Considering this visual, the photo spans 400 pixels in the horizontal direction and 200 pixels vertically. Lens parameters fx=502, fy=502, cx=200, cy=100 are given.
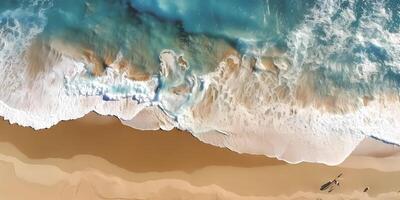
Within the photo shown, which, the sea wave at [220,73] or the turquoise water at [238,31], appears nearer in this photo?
the sea wave at [220,73]

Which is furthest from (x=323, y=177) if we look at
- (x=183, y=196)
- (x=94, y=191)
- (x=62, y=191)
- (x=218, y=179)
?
(x=62, y=191)

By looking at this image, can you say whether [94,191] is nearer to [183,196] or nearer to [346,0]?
[183,196]

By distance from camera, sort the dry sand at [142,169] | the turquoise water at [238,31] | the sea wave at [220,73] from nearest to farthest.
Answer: the dry sand at [142,169] → the sea wave at [220,73] → the turquoise water at [238,31]

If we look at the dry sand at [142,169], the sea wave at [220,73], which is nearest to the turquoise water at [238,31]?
the sea wave at [220,73]

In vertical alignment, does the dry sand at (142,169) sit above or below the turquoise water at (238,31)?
below

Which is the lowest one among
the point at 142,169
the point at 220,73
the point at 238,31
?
the point at 142,169

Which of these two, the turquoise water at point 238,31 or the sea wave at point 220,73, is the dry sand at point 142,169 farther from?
the turquoise water at point 238,31

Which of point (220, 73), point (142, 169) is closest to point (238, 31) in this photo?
point (220, 73)

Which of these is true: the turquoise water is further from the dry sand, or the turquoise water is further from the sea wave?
the dry sand

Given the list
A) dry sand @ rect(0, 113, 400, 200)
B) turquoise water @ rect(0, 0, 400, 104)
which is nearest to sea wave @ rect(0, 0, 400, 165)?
turquoise water @ rect(0, 0, 400, 104)

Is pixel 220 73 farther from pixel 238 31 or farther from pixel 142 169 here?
pixel 142 169
